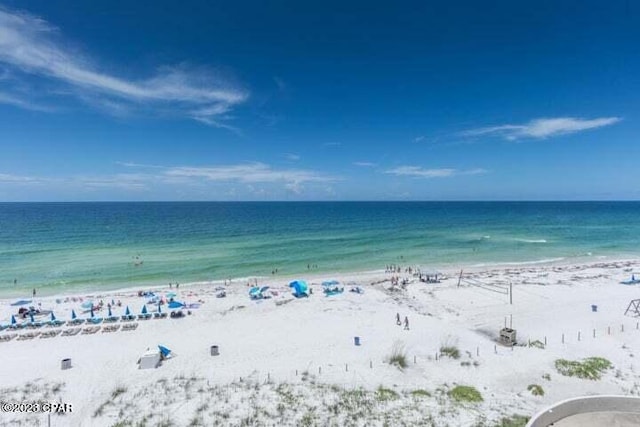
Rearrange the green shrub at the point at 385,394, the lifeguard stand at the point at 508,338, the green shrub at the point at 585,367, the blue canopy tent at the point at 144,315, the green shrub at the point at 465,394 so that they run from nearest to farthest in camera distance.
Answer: the green shrub at the point at 465,394 → the green shrub at the point at 385,394 → the green shrub at the point at 585,367 → the lifeguard stand at the point at 508,338 → the blue canopy tent at the point at 144,315

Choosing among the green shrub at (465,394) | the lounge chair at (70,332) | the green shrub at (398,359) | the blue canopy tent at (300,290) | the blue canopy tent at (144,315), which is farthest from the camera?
the blue canopy tent at (300,290)

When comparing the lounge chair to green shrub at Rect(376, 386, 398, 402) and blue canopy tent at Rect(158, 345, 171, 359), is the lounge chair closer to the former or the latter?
blue canopy tent at Rect(158, 345, 171, 359)

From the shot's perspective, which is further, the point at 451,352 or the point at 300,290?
the point at 300,290

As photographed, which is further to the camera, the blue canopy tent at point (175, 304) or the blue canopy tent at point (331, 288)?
the blue canopy tent at point (331, 288)

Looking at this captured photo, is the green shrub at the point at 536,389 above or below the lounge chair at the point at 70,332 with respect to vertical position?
above

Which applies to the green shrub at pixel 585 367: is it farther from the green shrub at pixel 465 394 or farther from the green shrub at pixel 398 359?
the green shrub at pixel 398 359

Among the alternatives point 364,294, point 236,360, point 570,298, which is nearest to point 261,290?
point 364,294

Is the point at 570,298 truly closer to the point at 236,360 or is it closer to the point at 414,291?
the point at 414,291

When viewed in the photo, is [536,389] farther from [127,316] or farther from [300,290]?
[127,316]

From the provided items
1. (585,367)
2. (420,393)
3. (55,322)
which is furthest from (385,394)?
(55,322)

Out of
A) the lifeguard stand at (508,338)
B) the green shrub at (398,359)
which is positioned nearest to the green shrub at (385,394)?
the green shrub at (398,359)
